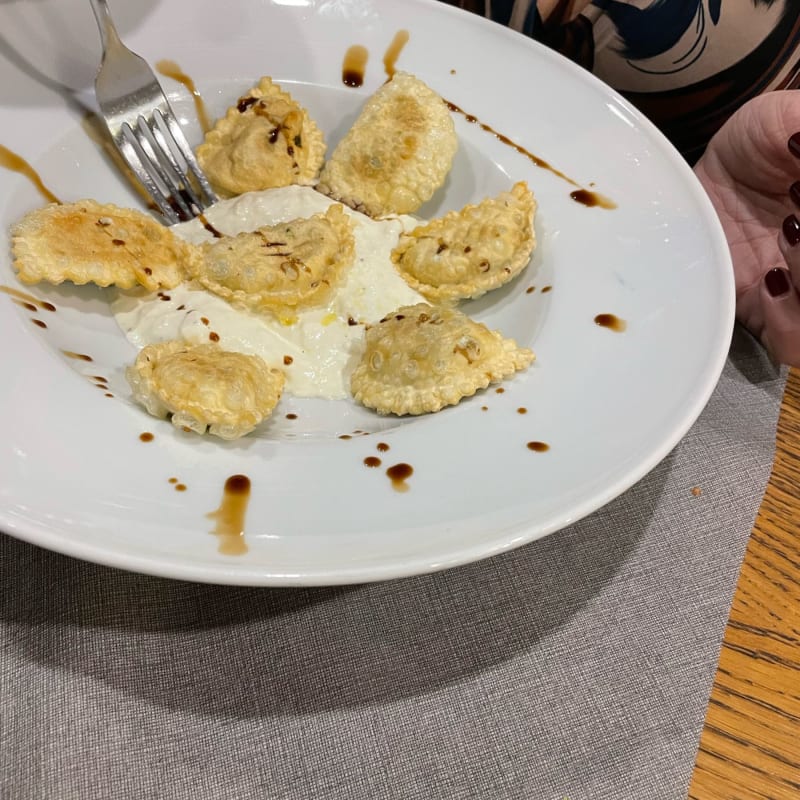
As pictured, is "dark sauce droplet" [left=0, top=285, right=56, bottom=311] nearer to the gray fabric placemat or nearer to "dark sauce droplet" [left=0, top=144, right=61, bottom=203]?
"dark sauce droplet" [left=0, top=144, right=61, bottom=203]

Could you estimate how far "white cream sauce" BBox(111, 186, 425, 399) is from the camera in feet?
5.79

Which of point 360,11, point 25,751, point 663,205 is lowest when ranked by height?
point 25,751

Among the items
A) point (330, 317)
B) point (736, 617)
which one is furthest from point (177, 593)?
point (736, 617)

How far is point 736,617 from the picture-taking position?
1474mm

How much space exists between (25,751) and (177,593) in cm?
37

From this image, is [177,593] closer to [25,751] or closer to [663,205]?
[25,751]

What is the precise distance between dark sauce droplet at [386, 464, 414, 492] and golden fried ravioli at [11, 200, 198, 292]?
888 mm

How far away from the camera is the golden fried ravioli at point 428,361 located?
155 centimetres

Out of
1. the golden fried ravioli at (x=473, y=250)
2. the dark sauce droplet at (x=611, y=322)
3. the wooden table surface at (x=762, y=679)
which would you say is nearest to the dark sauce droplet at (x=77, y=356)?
the golden fried ravioli at (x=473, y=250)

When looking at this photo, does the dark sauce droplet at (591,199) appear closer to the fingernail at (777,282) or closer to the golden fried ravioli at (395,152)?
the golden fried ravioli at (395,152)

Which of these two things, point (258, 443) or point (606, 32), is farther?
point (606, 32)

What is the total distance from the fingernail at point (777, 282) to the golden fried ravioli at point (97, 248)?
1.76 m

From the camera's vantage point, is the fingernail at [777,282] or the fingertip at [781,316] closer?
the fingertip at [781,316]

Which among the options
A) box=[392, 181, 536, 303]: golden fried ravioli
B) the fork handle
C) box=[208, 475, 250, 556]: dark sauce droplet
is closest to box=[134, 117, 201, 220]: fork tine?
the fork handle
